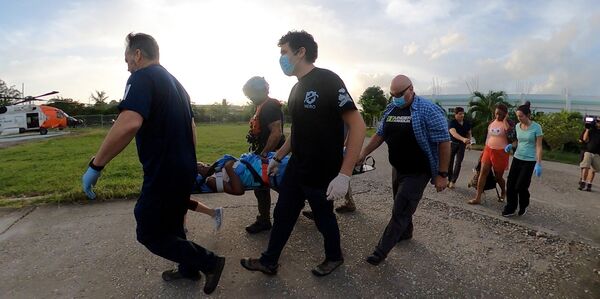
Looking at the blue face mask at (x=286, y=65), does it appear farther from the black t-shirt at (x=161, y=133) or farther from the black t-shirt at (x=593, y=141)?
the black t-shirt at (x=593, y=141)

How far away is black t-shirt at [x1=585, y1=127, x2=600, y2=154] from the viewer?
23.4 ft

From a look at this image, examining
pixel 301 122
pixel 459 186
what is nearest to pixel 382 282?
pixel 301 122

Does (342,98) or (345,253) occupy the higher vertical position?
(342,98)

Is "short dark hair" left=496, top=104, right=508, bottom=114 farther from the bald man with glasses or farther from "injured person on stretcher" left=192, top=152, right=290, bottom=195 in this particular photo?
"injured person on stretcher" left=192, top=152, right=290, bottom=195

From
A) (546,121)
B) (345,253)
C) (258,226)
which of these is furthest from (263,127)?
(546,121)

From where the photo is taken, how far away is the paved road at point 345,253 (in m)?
2.88

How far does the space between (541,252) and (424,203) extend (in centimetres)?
181

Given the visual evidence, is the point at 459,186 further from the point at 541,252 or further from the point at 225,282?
the point at 225,282

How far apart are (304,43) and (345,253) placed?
6.68 ft

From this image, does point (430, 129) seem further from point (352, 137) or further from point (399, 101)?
point (352, 137)

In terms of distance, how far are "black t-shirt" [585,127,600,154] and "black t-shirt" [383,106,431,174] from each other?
19.7 feet

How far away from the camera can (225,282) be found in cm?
A: 297

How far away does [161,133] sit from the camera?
7.92 feet

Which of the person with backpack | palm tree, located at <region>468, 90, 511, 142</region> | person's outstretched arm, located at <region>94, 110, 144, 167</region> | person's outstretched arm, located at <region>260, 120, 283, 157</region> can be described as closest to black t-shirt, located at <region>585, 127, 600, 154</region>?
the person with backpack
